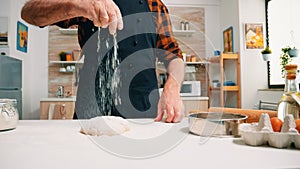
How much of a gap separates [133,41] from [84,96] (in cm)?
28

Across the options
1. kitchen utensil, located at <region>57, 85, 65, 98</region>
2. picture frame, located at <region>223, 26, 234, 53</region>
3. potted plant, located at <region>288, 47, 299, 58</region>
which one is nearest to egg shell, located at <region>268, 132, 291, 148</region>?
potted plant, located at <region>288, 47, 299, 58</region>

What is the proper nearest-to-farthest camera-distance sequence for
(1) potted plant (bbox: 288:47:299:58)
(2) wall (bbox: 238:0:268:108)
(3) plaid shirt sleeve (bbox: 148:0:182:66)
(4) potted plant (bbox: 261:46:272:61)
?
(3) plaid shirt sleeve (bbox: 148:0:182:66), (1) potted plant (bbox: 288:47:299:58), (4) potted plant (bbox: 261:46:272:61), (2) wall (bbox: 238:0:268:108)

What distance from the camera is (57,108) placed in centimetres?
243

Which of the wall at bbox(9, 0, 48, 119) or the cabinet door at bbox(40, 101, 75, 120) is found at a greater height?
the wall at bbox(9, 0, 48, 119)

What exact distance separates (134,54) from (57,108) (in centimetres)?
176

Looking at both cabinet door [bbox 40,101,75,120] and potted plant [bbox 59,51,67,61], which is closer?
cabinet door [bbox 40,101,75,120]

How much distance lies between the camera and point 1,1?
7.91 feet

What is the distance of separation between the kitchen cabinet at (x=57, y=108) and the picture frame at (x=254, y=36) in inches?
74.1

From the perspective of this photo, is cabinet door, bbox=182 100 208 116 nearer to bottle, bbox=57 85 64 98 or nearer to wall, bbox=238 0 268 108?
wall, bbox=238 0 268 108

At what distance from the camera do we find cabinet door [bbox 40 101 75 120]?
2.41 meters

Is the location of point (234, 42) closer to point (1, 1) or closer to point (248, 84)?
point (248, 84)

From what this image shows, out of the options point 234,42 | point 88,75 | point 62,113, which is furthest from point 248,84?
point 88,75

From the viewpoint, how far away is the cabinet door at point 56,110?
2.41 meters

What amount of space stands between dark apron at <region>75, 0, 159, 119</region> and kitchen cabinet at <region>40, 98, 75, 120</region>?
1591 millimetres
